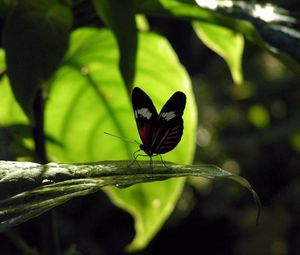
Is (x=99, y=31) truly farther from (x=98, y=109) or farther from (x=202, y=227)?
(x=202, y=227)

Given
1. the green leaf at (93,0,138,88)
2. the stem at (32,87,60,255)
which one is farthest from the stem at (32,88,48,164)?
the green leaf at (93,0,138,88)

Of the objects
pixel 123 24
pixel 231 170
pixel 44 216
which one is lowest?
pixel 231 170

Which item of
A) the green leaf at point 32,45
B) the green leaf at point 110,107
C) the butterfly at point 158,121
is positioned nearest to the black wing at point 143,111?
the butterfly at point 158,121

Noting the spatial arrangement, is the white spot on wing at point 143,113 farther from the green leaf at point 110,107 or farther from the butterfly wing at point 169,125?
the green leaf at point 110,107

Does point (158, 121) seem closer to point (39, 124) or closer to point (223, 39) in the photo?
point (39, 124)

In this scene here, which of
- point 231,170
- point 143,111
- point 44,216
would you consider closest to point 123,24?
point 143,111

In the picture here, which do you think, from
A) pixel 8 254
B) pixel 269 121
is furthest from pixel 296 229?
pixel 8 254
